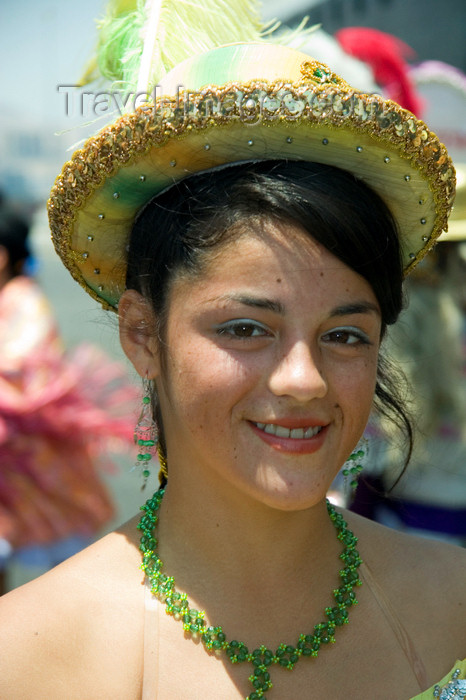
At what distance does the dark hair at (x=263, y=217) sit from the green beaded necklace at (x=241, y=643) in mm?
450

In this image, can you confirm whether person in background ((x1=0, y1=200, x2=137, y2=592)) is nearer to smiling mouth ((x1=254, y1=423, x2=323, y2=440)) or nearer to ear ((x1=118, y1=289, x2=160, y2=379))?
ear ((x1=118, y1=289, x2=160, y2=379))

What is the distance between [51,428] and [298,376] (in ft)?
7.54

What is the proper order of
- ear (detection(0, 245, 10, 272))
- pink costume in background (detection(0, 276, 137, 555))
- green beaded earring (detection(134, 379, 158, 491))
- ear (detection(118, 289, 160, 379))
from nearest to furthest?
ear (detection(118, 289, 160, 379)), green beaded earring (detection(134, 379, 158, 491)), pink costume in background (detection(0, 276, 137, 555)), ear (detection(0, 245, 10, 272))

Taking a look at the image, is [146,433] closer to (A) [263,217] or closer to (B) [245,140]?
(A) [263,217]

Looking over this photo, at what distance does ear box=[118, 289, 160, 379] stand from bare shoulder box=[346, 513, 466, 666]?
24.0 inches

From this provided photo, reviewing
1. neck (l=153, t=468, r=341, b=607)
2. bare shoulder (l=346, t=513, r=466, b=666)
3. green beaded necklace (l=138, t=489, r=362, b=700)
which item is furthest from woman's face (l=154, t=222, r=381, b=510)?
bare shoulder (l=346, t=513, r=466, b=666)

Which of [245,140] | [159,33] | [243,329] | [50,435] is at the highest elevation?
[159,33]

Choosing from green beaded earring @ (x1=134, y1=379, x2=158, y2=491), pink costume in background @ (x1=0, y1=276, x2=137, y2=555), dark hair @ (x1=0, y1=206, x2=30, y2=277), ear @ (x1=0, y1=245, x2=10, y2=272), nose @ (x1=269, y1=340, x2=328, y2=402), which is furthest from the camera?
dark hair @ (x1=0, y1=206, x2=30, y2=277)

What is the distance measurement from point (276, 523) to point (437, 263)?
2.52m

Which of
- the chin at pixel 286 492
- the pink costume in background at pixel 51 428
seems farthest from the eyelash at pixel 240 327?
the pink costume in background at pixel 51 428

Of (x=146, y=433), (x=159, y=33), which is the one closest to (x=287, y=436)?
(x=146, y=433)

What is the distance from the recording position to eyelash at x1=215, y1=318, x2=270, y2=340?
1536mm

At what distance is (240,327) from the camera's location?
1.54m

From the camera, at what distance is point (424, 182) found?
167 centimetres
